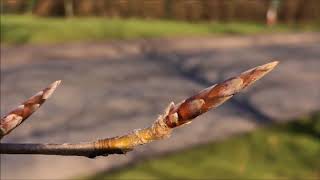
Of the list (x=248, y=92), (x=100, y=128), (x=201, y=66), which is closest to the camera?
(x=100, y=128)

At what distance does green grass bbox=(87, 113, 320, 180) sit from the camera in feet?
17.3

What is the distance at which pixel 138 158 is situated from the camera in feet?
18.0

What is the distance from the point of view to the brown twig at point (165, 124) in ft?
2.45

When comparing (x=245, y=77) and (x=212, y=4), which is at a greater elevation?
(x=245, y=77)

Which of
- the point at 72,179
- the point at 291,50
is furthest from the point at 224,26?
the point at 72,179

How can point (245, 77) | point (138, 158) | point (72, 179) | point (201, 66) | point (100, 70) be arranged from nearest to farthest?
point (245, 77) < point (72, 179) < point (138, 158) < point (100, 70) < point (201, 66)

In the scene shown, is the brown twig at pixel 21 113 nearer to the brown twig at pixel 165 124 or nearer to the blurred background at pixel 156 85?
the brown twig at pixel 165 124

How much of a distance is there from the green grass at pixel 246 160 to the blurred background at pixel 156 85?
0.01 meters

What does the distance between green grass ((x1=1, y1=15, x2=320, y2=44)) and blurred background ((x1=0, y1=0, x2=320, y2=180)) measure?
0.03m

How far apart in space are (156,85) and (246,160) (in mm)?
3202

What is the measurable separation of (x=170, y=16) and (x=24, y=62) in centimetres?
854

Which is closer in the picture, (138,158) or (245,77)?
(245,77)

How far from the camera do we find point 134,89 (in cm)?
834

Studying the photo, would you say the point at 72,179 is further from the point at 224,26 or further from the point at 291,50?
the point at 224,26
